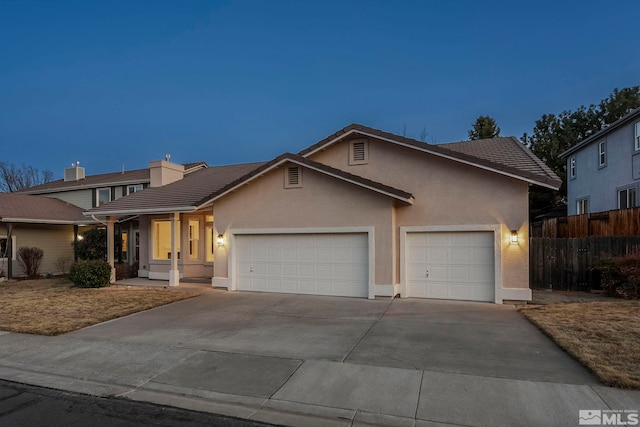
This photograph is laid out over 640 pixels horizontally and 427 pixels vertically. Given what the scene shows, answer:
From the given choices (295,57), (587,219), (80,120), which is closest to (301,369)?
(587,219)

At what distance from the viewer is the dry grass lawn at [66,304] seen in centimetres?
826

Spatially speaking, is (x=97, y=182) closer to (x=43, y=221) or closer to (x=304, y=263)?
→ (x=43, y=221)

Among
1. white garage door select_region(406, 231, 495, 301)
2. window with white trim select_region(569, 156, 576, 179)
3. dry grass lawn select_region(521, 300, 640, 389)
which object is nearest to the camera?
dry grass lawn select_region(521, 300, 640, 389)

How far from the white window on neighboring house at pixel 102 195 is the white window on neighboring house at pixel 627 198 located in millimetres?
26903

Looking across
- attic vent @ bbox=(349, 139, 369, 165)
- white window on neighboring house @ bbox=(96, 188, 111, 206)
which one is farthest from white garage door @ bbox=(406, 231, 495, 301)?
white window on neighboring house @ bbox=(96, 188, 111, 206)

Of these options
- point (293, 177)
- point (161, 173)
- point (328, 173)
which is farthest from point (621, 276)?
point (161, 173)

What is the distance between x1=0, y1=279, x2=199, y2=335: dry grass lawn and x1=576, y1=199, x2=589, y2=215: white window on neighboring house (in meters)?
21.6

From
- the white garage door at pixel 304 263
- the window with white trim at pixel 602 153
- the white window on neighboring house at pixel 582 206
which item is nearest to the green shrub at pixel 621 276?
the white garage door at pixel 304 263

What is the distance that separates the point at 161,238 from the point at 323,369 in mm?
13301

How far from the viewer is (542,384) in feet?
15.6

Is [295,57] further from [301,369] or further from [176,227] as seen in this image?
[301,369]

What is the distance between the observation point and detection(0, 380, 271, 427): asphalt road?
4.09m

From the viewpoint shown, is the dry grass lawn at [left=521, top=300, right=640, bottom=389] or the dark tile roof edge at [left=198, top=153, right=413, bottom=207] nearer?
the dry grass lawn at [left=521, top=300, right=640, bottom=389]

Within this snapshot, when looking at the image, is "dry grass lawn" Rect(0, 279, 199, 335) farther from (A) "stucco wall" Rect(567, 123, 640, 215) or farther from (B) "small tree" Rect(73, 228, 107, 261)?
(A) "stucco wall" Rect(567, 123, 640, 215)
